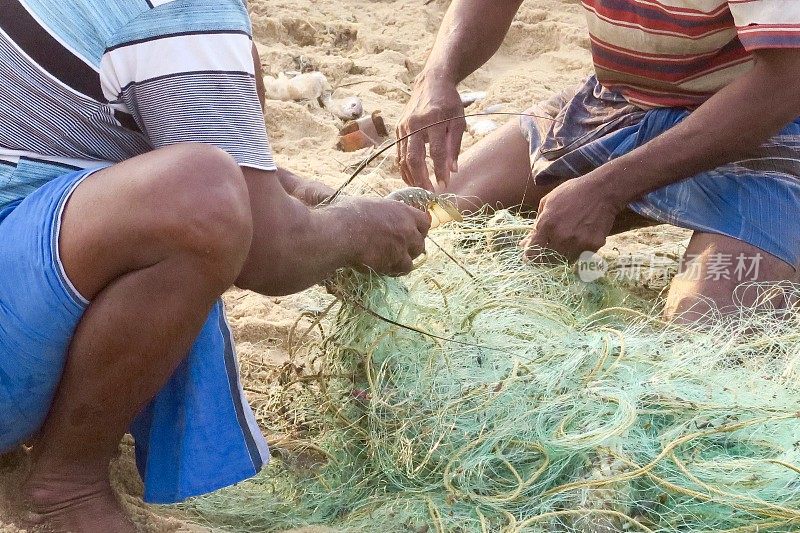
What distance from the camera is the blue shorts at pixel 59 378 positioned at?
1747mm

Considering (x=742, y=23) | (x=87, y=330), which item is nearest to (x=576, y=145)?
(x=742, y=23)

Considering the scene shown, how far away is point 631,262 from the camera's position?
316 centimetres

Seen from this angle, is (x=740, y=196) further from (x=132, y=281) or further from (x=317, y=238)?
(x=132, y=281)

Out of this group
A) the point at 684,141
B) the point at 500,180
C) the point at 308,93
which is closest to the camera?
the point at 684,141

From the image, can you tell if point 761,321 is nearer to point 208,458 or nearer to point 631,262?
point 631,262

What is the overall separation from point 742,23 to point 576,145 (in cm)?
71

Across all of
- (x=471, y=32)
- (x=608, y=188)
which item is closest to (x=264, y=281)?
(x=608, y=188)

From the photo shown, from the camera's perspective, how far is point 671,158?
2.71 meters

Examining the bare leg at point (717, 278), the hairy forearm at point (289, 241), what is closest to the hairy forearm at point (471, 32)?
the bare leg at point (717, 278)

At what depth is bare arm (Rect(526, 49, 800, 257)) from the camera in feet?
8.50

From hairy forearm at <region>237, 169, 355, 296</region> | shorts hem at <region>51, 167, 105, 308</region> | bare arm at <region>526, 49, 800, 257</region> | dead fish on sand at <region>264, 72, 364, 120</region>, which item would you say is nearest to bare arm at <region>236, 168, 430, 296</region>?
hairy forearm at <region>237, 169, 355, 296</region>

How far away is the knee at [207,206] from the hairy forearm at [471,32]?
1.65 metres

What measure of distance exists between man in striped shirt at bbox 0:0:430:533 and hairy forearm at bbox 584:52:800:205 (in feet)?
3.67

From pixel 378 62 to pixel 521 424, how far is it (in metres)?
3.10
